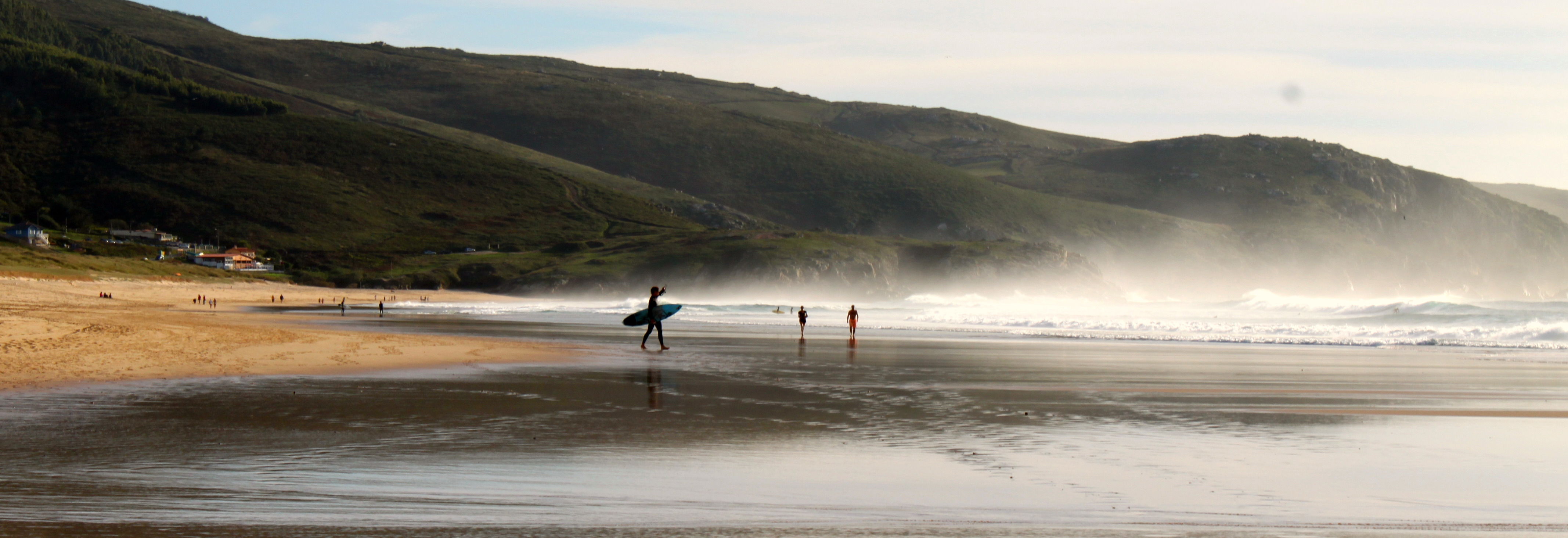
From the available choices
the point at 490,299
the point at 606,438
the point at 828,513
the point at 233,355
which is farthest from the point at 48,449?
the point at 490,299

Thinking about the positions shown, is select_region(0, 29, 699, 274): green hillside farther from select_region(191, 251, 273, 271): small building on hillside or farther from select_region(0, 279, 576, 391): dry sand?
select_region(0, 279, 576, 391): dry sand

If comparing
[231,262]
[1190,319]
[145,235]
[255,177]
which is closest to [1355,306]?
[1190,319]

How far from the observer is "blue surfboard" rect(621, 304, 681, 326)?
32.5 m

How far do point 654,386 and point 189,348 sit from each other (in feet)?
39.6

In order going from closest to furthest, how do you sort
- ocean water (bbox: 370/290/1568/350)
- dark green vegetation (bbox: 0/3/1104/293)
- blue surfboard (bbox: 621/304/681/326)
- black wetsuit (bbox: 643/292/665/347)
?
1. black wetsuit (bbox: 643/292/665/347)
2. blue surfboard (bbox: 621/304/681/326)
3. ocean water (bbox: 370/290/1568/350)
4. dark green vegetation (bbox: 0/3/1104/293)

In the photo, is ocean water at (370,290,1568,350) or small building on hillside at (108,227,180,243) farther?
small building on hillside at (108,227,180,243)

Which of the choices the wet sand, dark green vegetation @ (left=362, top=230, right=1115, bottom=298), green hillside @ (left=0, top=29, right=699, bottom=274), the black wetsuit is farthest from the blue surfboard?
green hillside @ (left=0, top=29, right=699, bottom=274)

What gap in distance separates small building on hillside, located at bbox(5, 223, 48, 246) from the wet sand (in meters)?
107

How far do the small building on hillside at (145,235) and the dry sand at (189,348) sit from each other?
310 feet

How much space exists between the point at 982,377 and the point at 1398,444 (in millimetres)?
10310

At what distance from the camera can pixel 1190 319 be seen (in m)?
62.6

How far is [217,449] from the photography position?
1102 cm

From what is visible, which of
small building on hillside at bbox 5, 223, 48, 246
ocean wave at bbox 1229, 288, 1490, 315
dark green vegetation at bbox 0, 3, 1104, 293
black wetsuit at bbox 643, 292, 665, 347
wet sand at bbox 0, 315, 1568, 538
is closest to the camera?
wet sand at bbox 0, 315, 1568, 538

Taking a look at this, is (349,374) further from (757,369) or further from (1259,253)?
(1259,253)
